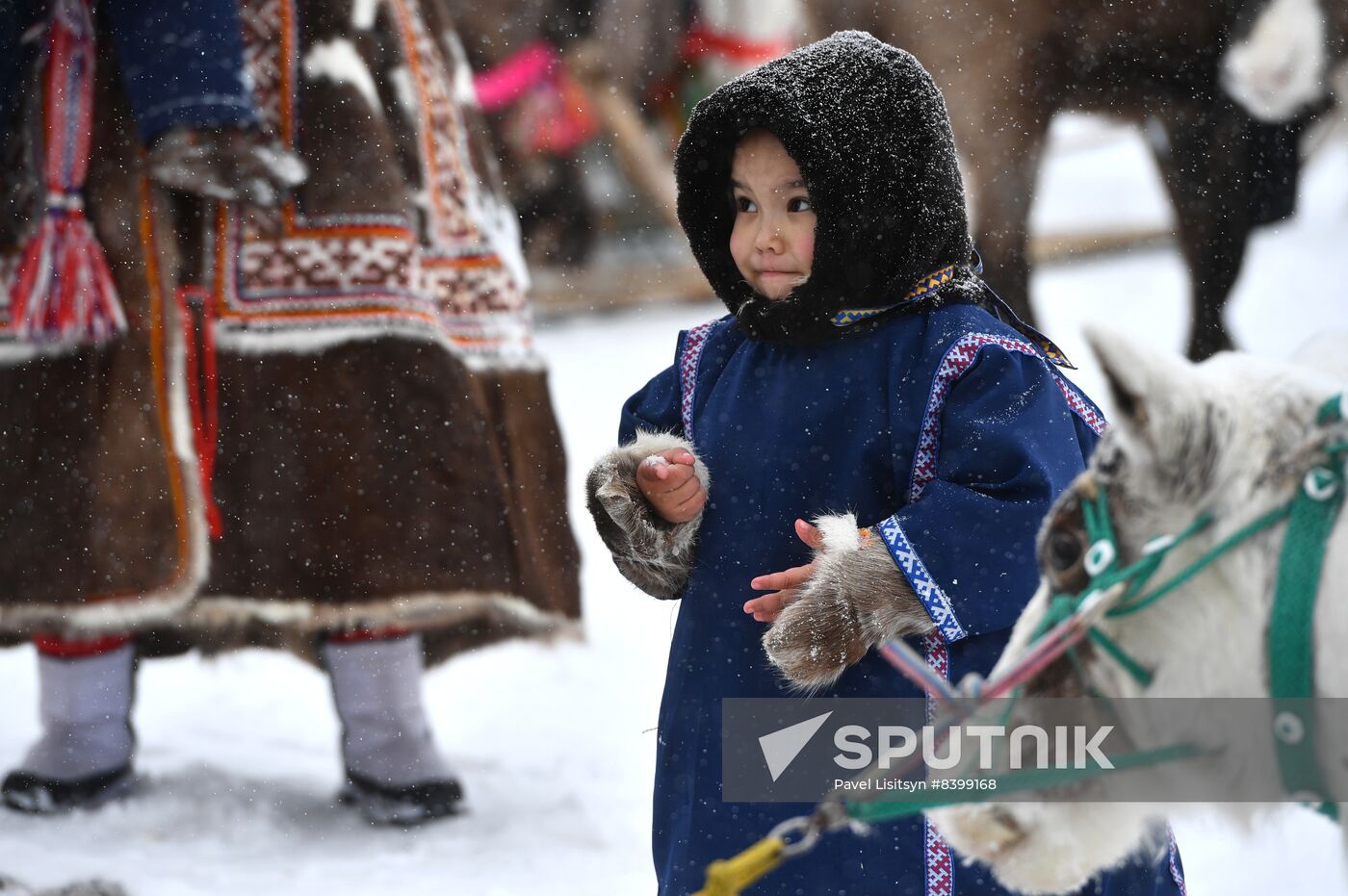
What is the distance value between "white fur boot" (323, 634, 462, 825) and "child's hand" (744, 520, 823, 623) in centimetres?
109

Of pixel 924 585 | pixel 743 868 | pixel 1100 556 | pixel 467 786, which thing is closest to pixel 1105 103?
pixel 467 786

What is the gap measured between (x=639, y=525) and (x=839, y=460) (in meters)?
0.20

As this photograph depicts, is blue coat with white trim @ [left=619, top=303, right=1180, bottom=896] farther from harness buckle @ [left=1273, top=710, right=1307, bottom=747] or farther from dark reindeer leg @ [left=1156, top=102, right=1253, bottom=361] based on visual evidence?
dark reindeer leg @ [left=1156, top=102, right=1253, bottom=361]

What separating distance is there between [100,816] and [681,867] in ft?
4.17

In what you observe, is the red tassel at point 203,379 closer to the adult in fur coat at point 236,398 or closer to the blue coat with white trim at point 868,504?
the adult in fur coat at point 236,398

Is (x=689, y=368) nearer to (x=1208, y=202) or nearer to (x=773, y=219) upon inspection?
(x=773, y=219)

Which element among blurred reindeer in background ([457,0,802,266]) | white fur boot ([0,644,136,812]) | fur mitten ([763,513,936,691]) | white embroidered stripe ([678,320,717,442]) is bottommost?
white fur boot ([0,644,136,812])

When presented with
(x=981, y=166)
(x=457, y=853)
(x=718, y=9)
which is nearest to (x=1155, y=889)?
(x=457, y=853)

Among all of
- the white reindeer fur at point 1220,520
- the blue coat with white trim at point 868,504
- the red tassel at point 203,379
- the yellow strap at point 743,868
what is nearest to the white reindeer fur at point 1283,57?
the blue coat with white trim at point 868,504

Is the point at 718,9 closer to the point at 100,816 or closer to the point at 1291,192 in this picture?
the point at 1291,192

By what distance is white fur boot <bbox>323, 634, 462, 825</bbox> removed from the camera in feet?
7.08

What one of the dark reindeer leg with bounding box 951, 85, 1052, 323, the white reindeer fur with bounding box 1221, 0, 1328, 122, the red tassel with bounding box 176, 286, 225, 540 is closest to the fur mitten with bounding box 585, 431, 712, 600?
the red tassel with bounding box 176, 286, 225, 540

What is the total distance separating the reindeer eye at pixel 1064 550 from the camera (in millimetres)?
834

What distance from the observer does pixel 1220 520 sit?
75 cm
